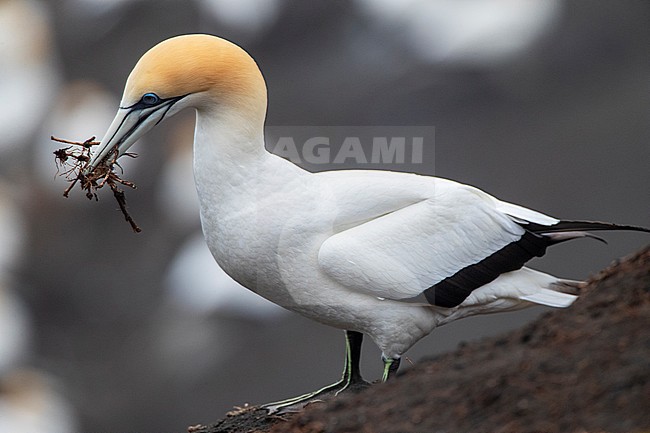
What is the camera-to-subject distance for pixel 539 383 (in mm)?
2373

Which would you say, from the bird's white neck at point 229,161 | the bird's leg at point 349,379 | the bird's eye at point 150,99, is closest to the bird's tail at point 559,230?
the bird's leg at point 349,379

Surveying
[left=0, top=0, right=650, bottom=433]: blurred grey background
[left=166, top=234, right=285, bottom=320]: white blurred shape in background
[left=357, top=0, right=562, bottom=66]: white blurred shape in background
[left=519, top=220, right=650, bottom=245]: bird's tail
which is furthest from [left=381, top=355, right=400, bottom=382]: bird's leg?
[left=357, top=0, right=562, bottom=66]: white blurred shape in background

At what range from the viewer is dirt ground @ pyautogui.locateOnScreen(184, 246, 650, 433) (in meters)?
2.21

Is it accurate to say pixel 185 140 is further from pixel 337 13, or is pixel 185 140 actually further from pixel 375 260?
pixel 375 260

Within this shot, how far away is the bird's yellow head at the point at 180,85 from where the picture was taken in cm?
346

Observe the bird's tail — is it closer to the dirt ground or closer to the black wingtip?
the black wingtip

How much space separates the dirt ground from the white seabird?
2.36 ft

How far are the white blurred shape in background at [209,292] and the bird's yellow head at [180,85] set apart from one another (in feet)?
15.0

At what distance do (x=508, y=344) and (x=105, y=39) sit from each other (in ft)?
27.4

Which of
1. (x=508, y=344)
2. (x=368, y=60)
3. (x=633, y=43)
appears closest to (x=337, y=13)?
(x=368, y=60)

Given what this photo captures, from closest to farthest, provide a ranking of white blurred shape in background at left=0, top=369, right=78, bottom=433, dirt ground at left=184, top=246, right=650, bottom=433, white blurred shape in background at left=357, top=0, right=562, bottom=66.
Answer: dirt ground at left=184, top=246, right=650, bottom=433, white blurred shape in background at left=0, top=369, right=78, bottom=433, white blurred shape in background at left=357, top=0, right=562, bottom=66

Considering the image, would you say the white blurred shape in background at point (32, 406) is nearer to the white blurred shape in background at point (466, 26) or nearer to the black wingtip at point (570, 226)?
the white blurred shape in background at point (466, 26)

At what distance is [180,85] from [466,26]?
7.29 metres

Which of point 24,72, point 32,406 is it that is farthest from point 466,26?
point 32,406
